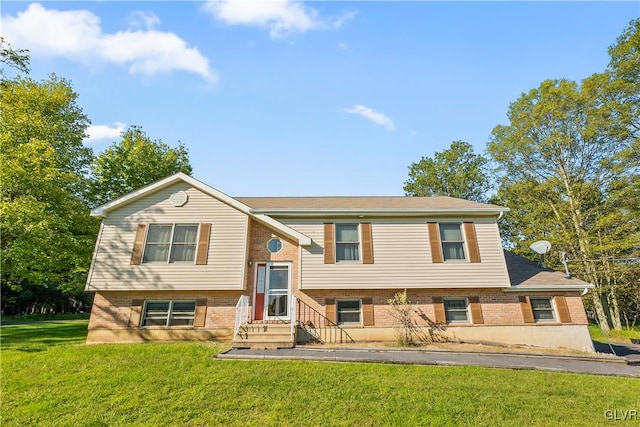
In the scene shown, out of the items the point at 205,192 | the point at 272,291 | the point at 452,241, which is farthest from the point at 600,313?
the point at 205,192

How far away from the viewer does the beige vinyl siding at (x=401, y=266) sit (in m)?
10.4

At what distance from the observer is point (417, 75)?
32.7 feet

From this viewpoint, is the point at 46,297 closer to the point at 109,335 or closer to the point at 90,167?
the point at 90,167

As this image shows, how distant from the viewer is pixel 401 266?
35.0ft

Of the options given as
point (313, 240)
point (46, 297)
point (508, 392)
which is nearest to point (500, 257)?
point (508, 392)

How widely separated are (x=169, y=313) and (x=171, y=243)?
251cm

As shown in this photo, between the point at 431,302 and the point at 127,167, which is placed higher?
the point at 127,167

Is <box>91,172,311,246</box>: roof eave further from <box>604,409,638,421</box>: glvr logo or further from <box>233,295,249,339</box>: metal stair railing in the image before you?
<box>604,409,638,421</box>: glvr logo

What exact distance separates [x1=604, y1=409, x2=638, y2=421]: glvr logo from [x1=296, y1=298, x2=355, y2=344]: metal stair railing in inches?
251

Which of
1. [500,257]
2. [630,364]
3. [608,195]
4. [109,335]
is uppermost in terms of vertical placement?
[608,195]

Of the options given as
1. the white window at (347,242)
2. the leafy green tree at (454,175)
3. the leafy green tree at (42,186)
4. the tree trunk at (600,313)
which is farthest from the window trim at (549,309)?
the leafy green tree at (42,186)

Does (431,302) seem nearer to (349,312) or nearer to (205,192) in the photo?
(349,312)

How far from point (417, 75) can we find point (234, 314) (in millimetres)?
10716

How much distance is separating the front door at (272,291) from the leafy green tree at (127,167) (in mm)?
14191
